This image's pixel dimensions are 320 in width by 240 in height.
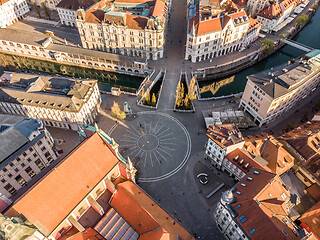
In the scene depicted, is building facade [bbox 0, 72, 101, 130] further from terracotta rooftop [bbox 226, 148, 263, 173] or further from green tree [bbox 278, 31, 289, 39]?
green tree [bbox 278, 31, 289, 39]

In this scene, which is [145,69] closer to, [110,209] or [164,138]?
[164,138]

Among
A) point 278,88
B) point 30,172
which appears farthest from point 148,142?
point 278,88

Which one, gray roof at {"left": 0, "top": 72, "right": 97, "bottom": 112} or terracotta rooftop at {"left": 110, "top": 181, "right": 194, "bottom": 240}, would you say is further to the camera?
gray roof at {"left": 0, "top": 72, "right": 97, "bottom": 112}

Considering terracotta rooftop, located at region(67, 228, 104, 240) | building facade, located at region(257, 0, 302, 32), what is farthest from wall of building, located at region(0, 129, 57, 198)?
building facade, located at region(257, 0, 302, 32)

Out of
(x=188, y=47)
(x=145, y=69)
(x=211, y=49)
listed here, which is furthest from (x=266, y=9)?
(x=145, y=69)

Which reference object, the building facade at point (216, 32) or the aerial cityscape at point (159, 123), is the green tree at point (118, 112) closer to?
the aerial cityscape at point (159, 123)

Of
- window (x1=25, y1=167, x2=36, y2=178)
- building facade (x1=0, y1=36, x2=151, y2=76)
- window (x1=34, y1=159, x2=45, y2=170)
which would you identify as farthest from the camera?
building facade (x1=0, y1=36, x2=151, y2=76)

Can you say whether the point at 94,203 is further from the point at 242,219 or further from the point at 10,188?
the point at 242,219

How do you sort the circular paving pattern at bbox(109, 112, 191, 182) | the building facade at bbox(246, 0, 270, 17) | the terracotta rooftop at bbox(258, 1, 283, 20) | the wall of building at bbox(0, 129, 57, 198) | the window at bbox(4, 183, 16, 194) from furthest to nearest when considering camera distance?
the building facade at bbox(246, 0, 270, 17)
the terracotta rooftop at bbox(258, 1, 283, 20)
the circular paving pattern at bbox(109, 112, 191, 182)
the window at bbox(4, 183, 16, 194)
the wall of building at bbox(0, 129, 57, 198)
